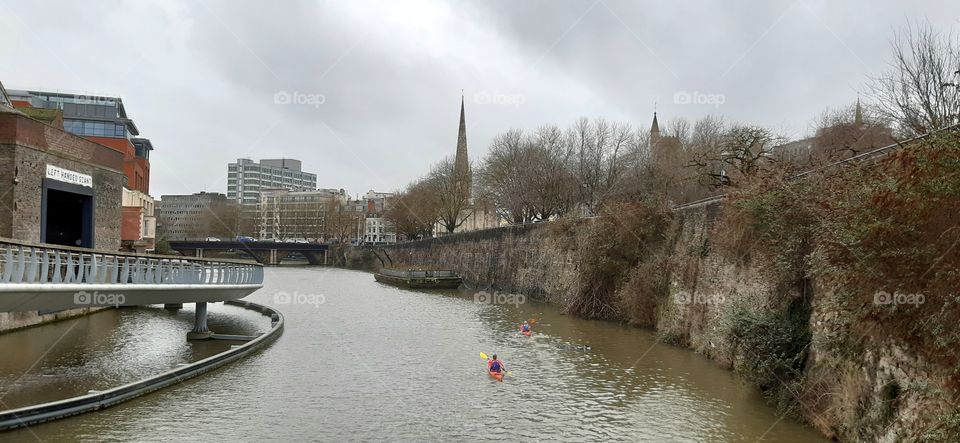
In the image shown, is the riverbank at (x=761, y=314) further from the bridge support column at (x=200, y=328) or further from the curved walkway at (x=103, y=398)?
the bridge support column at (x=200, y=328)

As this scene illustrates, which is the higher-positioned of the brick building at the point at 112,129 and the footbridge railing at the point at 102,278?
the brick building at the point at 112,129

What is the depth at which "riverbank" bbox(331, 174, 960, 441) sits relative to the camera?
9195 mm

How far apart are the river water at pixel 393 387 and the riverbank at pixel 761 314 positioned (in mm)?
807

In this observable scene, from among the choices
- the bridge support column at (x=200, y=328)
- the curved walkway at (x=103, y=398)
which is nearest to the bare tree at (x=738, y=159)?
the curved walkway at (x=103, y=398)

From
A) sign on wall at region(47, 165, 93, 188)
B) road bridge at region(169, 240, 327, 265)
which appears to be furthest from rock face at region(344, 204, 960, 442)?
road bridge at region(169, 240, 327, 265)

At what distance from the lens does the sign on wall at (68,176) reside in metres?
24.8

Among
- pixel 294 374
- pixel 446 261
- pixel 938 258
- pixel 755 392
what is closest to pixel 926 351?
pixel 938 258

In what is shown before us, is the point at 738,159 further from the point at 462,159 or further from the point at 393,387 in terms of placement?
the point at 462,159

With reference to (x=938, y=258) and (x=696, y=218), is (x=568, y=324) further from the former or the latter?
(x=938, y=258)

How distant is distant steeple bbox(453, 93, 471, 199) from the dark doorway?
52047 mm

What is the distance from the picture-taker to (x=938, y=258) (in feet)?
27.4

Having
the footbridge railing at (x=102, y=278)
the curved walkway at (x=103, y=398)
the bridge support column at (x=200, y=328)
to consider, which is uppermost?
the footbridge railing at (x=102, y=278)

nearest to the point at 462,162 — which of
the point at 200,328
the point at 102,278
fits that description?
the point at 200,328

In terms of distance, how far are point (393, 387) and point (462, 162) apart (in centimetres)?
7872
